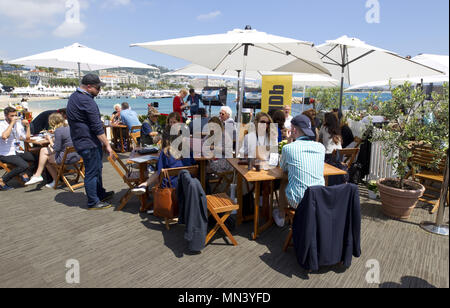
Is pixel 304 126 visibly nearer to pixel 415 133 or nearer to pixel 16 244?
pixel 415 133

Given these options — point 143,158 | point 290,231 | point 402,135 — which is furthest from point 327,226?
point 143,158

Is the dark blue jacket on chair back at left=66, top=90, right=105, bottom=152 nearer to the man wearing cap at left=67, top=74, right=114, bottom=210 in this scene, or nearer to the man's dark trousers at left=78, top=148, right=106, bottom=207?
the man wearing cap at left=67, top=74, right=114, bottom=210

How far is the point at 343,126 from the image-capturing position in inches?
204

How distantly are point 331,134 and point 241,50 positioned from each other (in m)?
2.06

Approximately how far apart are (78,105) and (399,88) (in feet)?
14.0

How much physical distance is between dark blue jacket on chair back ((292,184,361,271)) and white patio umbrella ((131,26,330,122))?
1.86 meters

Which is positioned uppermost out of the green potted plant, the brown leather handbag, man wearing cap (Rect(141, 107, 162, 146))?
man wearing cap (Rect(141, 107, 162, 146))

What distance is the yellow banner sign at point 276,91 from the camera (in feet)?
26.2

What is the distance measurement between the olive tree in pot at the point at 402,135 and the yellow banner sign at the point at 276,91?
4273 millimetres

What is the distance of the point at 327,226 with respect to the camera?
2.49m

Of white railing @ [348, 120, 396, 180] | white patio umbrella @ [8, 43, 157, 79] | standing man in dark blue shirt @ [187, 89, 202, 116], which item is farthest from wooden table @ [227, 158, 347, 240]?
standing man in dark blue shirt @ [187, 89, 202, 116]

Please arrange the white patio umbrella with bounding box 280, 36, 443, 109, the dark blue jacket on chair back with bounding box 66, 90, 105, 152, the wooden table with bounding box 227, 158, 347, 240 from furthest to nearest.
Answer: the white patio umbrella with bounding box 280, 36, 443, 109
the dark blue jacket on chair back with bounding box 66, 90, 105, 152
the wooden table with bounding box 227, 158, 347, 240

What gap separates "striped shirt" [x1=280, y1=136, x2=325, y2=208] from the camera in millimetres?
2764
